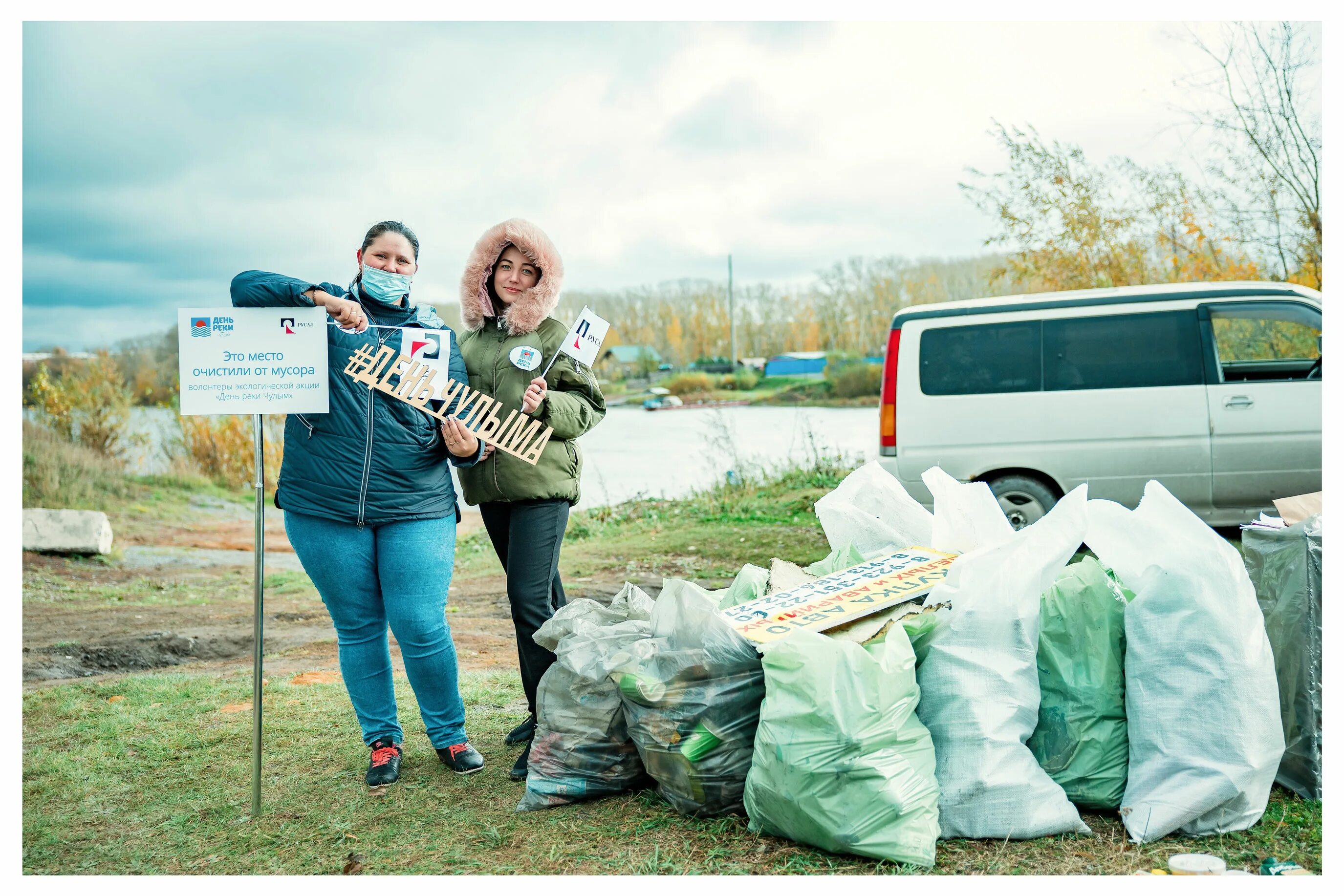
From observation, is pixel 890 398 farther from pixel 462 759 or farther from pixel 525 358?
pixel 462 759

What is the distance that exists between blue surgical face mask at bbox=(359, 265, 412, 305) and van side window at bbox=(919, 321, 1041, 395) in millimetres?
4479

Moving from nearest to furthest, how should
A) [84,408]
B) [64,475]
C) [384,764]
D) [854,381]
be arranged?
[384,764] → [64,475] → [84,408] → [854,381]

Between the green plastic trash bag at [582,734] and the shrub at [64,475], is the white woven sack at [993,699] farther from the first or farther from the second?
the shrub at [64,475]

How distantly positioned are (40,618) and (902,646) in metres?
6.06

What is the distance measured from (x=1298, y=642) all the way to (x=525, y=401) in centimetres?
238

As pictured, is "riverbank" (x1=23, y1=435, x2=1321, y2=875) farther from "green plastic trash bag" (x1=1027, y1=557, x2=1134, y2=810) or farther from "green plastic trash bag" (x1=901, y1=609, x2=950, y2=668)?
"green plastic trash bag" (x1=901, y1=609, x2=950, y2=668)

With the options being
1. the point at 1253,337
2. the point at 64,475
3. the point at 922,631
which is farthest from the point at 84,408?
the point at 1253,337

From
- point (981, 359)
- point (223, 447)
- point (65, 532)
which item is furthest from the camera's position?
point (223, 447)

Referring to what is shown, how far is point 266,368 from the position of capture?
2744mm

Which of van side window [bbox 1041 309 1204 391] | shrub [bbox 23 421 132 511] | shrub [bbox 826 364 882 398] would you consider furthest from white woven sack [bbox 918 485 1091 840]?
shrub [bbox 826 364 882 398]

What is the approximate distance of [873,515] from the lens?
338cm

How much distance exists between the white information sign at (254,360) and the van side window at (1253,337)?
19.0 ft

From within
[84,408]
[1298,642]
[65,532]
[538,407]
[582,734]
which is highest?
[84,408]

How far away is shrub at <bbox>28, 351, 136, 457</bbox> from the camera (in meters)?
11.7
